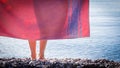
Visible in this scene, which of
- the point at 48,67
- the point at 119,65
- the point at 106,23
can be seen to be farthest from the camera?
the point at 106,23

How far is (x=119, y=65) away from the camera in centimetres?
530

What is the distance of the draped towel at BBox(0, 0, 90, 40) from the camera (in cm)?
520

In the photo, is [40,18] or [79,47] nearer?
[40,18]

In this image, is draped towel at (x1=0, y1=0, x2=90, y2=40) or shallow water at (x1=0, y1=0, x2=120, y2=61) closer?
draped towel at (x1=0, y1=0, x2=90, y2=40)

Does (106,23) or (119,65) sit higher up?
(106,23)

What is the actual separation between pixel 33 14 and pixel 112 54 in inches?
101

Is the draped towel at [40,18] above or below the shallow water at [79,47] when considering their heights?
above

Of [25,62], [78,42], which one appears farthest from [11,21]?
[78,42]

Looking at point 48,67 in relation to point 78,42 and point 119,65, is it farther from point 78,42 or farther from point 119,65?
point 78,42

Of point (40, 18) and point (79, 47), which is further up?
point (40, 18)

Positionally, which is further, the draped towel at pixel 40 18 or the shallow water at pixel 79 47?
the shallow water at pixel 79 47

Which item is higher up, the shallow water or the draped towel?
the draped towel

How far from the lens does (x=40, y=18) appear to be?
5262 mm

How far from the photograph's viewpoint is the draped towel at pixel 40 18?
5.20m
